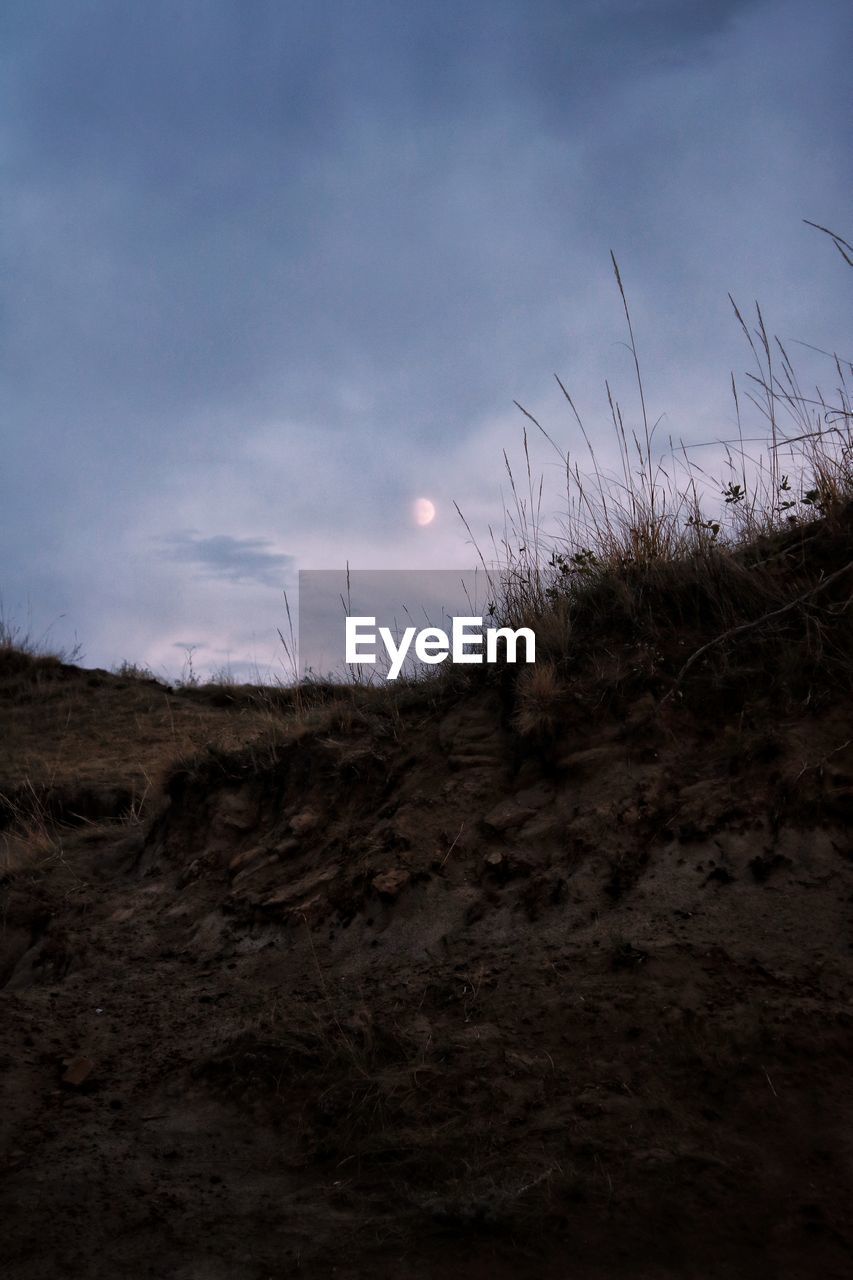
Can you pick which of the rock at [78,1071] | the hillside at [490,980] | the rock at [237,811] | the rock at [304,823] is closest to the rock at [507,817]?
the hillside at [490,980]

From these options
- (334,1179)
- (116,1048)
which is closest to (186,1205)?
(334,1179)

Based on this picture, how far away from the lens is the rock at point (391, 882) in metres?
4.35

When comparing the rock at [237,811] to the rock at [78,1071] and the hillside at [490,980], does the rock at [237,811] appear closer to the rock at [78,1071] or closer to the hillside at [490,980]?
the hillside at [490,980]

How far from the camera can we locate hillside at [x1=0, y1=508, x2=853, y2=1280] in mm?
2561

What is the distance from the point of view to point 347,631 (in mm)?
6312

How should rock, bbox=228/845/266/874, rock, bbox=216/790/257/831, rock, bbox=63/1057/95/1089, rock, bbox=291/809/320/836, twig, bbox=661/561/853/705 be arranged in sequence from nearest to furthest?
rock, bbox=63/1057/95/1089
twig, bbox=661/561/853/705
rock, bbox=291/809/320/836
rock, bbox=228/845/266/874
rock, bbox=216/790/257/831

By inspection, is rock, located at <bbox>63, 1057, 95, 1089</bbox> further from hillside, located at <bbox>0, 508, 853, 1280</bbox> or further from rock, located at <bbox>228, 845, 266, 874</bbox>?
rock, located at <bbox>228, 845, 266, 874</bbox>

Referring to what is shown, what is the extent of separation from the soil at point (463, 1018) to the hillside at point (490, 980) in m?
0.01

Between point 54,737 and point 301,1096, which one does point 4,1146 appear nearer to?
point 301,1096

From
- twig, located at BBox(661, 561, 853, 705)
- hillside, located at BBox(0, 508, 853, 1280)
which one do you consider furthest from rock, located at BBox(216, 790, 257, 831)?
twig, located at BBox(661, 561, 853, 705)

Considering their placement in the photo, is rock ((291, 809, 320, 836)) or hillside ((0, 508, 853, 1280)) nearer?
hillside ((0, 508, 853, 1280))

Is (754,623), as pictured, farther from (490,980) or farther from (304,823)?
(304,823)

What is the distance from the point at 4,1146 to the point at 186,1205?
2.98ft

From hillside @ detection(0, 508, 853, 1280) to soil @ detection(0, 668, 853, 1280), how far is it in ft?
0.04
